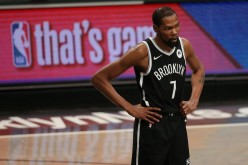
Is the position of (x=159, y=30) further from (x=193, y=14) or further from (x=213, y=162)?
(x=193, y=14)

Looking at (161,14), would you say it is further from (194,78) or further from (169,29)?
(194,78)

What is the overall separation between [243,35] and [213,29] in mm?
→ 532

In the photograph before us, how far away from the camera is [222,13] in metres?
9.23

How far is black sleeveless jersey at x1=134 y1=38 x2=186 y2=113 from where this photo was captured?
12.2 feet

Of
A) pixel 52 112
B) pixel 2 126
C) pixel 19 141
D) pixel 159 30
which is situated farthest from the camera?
pixel 52 112

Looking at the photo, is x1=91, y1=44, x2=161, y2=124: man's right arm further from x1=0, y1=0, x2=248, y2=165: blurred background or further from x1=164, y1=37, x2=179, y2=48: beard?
x1=0, y1=0, x2=248, y2=165: blurred background

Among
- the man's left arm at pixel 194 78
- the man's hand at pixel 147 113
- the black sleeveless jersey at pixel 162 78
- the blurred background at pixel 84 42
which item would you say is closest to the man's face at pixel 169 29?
the black sleeveless jersey at pixel 162 78

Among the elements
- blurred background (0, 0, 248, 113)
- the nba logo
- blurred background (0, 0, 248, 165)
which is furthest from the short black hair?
the nba logo

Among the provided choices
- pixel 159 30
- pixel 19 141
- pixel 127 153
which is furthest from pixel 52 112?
pixel 159 30

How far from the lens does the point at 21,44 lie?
29.2 feet

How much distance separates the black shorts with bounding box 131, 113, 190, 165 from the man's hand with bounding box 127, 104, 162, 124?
0.15ft

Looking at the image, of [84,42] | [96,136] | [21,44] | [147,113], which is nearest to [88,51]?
[84,42]

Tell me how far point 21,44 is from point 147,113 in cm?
553

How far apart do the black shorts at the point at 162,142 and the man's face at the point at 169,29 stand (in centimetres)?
51
